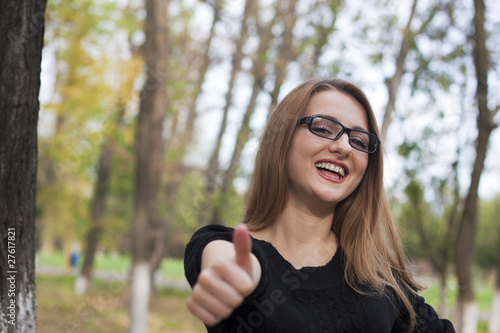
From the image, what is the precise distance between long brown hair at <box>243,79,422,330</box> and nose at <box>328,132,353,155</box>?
0.54ft

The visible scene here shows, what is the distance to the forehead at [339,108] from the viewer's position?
6.59ft

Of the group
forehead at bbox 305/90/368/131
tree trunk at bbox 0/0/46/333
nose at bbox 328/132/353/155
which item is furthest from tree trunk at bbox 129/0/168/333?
nose at bbox 328/132/353/155

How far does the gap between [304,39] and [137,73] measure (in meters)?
3.76

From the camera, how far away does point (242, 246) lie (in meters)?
1.21

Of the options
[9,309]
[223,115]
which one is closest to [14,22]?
[9,309]

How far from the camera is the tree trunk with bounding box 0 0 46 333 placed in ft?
7.72

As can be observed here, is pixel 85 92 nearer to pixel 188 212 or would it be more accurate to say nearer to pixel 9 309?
pixel 188 212

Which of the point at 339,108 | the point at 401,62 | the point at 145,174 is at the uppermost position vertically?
the point at 401,62

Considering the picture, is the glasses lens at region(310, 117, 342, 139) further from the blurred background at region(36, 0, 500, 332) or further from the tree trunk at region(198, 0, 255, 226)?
the tree trunk at region(198, 0, 255, 226)

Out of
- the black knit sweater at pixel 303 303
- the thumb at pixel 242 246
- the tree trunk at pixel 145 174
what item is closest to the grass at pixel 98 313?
the tree trunk at pixel 145 174

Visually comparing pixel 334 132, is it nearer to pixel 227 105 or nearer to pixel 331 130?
pixel 331 130

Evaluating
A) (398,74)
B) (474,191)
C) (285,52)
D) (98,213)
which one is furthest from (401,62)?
(98,213)

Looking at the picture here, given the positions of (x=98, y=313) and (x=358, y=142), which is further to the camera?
(x=98, y=313)

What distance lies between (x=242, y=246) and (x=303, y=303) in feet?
2.15
